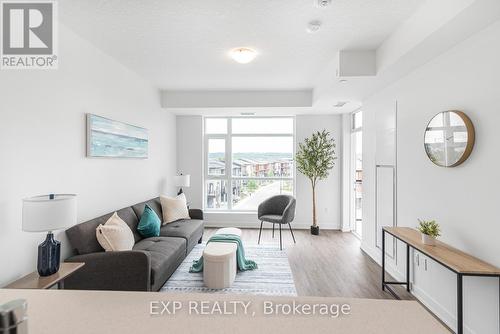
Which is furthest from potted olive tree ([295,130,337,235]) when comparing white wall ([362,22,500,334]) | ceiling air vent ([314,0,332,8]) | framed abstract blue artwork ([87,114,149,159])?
ceiling air vent ([314,0,332,8])

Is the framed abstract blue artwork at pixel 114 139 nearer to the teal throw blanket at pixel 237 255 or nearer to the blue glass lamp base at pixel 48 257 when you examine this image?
the blue glass lamp base at pixel 48 257

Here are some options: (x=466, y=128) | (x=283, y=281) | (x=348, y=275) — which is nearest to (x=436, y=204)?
(x=466, y=128)

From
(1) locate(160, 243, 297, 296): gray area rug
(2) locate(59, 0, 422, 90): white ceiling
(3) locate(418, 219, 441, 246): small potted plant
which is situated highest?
(2) locate(59, 0, 422, 90): white ceiling

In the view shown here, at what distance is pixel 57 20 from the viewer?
95.3 inches

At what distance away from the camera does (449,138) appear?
2.24 metres

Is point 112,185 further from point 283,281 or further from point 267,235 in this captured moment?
point 267,235

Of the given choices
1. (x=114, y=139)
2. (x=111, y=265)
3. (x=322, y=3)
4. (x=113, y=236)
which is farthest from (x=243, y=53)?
(x=111, y=265)

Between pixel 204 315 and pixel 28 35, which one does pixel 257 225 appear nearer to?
pixel 28 35

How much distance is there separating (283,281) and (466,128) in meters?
2.42

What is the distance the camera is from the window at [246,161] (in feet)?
19.2

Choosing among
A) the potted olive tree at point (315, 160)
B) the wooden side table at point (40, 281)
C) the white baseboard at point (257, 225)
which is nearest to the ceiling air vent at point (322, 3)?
the wooden side table at point (40, 281)

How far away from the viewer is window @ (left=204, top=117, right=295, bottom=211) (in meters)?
5.85

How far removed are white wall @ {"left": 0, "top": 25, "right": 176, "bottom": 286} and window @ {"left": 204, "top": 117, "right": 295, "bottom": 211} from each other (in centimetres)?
210

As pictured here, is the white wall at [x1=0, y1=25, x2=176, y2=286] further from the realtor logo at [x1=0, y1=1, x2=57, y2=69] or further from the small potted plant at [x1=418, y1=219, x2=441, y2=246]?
the small potted plant at [x1=418, y1=219, x2=441, y2=246]
